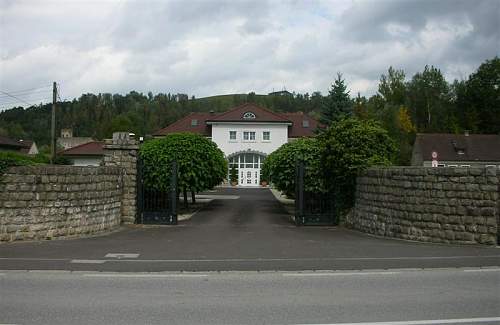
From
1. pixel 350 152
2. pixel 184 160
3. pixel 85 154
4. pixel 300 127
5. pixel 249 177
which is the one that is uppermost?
pixel 300 127

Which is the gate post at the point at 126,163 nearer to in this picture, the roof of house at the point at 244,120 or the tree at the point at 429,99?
the roof of house at the point at 244,120

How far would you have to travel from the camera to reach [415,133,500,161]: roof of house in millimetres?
67250

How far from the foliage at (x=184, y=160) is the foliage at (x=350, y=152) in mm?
7238

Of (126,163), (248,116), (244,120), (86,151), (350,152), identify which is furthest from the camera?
(86,151)

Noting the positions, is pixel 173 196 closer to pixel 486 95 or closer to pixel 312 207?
pixel 312 207

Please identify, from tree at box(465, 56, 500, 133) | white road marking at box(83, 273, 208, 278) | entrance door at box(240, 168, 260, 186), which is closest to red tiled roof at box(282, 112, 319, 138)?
entrance door at box(240, 168, 260, 186)

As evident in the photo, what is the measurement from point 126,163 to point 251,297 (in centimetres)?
1308

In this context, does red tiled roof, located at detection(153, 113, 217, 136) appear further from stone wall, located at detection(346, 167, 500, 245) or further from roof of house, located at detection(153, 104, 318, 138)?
stone wall, located at detection(346, 167, 500, 245)

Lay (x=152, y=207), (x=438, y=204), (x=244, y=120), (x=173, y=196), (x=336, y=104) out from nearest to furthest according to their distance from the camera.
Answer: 1. (x=438, y=204)
2. (x=173, y=196)
3. (x=152, y=207)
4. (x=336, y=104)
5. (x=244, y=120)

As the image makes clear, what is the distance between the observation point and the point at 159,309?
7.10 m

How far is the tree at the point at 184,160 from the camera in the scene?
78.6 feet

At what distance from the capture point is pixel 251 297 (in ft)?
25.9

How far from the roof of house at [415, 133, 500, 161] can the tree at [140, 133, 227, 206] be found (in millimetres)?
46606

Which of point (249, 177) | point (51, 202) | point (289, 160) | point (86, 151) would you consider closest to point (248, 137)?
point (249, 177)
